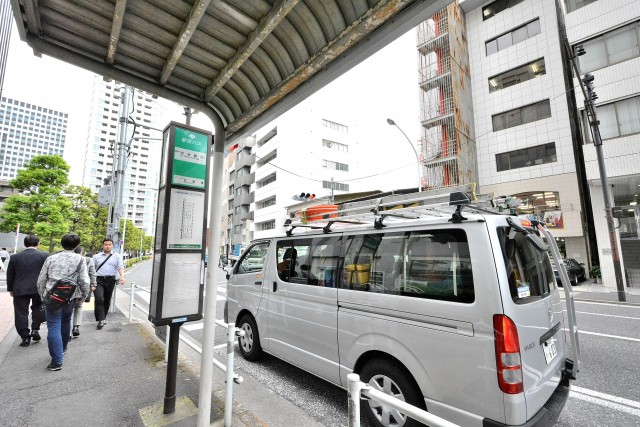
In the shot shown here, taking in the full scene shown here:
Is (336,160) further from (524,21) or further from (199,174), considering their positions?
(199,174)

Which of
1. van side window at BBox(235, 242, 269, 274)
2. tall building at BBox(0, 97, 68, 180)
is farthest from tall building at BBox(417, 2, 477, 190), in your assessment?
tall building at BBox(0, 97, 68, 180)

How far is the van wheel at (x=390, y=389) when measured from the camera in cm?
275

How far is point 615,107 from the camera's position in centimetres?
1450

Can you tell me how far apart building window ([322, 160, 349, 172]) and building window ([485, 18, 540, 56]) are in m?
21.4

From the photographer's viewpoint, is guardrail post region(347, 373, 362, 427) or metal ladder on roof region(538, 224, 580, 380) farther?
metal ladder on roof region(538, 224, 580, 380)

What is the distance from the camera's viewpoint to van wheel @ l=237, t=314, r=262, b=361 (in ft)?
15.8

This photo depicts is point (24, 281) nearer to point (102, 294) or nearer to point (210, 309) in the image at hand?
point (102, 294)

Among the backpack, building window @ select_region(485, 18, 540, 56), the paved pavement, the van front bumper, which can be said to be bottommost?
the paved pavement

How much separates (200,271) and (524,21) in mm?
24882

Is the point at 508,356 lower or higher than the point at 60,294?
lower

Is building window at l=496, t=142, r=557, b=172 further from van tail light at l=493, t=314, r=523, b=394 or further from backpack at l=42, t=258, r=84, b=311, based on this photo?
backpack at l=42, t=258, r=84, b=311

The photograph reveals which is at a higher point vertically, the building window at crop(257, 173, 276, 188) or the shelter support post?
the building window at crop(257, 173, 276, 188)

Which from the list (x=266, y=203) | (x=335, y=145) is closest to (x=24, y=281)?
(x=266, y=203)

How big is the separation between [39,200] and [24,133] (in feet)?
353
